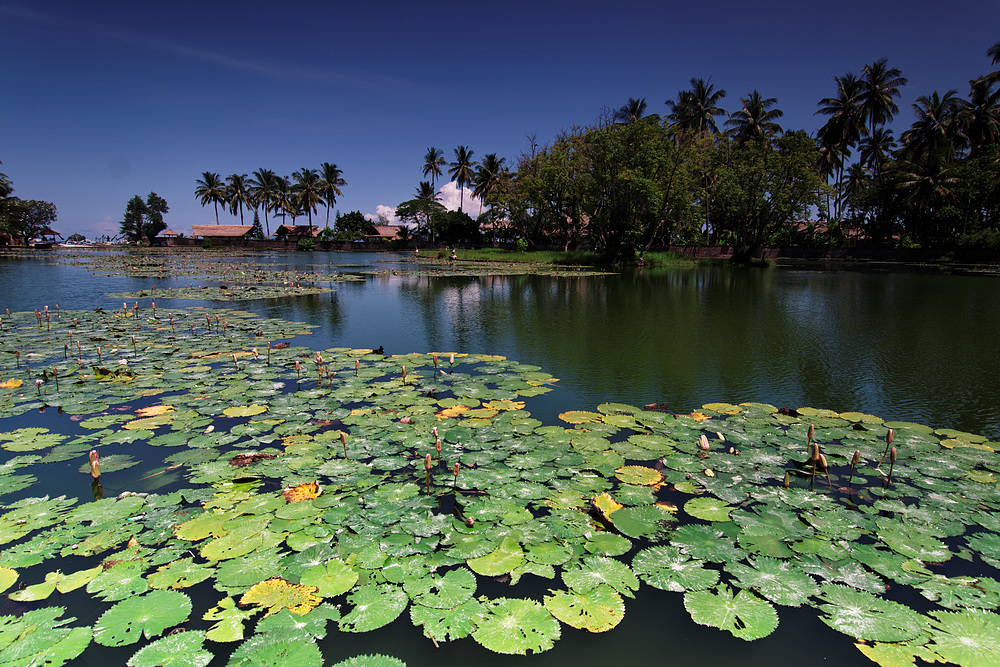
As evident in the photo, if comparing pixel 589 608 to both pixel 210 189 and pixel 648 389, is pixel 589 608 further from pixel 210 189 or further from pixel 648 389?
pixel 210 189

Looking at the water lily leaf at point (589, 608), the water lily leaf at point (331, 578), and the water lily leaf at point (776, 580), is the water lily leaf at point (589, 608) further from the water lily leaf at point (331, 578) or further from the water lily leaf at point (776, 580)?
the water lily leaf at point (331, 578)

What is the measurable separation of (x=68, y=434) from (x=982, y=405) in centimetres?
1264

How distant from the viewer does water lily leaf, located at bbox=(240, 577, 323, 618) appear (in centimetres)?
294

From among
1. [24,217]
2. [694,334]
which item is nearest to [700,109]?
[694,334]

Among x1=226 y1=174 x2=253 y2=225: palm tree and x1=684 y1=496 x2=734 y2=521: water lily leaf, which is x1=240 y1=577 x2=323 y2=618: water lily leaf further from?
x1=226 y1=174 x2=253 y2=225: palm tree

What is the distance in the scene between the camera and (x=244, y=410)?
625 centimetres

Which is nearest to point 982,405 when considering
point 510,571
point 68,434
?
point 510,571

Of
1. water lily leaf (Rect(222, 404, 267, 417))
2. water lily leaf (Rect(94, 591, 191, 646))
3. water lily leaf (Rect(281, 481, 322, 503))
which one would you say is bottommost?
water lily leaf (Rect(94, 591, 191, 646))

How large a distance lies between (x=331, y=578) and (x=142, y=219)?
359 feet

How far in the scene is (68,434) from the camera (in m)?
5.61

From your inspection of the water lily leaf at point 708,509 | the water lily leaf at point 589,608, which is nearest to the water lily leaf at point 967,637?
A: the water lily leaf at point 708,509

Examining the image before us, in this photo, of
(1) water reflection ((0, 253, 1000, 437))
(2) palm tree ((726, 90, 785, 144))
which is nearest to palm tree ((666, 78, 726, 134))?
(2) palm tree ((726, 90, 785, 144))

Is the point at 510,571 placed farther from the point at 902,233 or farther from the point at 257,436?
the point at 902,233

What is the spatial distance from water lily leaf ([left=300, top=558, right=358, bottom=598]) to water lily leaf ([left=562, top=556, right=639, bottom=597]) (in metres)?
1.43
